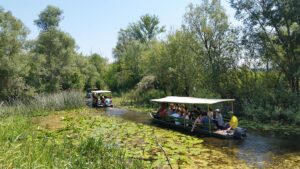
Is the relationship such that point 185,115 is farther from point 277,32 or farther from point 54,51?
point 54,51

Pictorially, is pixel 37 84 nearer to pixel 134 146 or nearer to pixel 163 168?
pixel 134 146

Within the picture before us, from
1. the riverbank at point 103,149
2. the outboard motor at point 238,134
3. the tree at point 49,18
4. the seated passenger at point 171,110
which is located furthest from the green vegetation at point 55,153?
the tree at point 49,18

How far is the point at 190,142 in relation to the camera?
1358 centimetres

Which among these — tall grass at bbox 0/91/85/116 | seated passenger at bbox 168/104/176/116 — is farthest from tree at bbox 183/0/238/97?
tall grass at bbox 0/91/85/116

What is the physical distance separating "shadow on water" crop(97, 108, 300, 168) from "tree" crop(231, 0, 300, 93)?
20.3 feet

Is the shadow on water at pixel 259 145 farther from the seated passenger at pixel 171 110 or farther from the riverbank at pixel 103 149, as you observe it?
the seated passenger at pixel 171 110

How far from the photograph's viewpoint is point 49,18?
3716 cm

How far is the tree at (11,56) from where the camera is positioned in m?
26.3

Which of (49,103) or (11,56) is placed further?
(11,56)

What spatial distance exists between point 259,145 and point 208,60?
1295cm

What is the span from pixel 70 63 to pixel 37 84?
532cm

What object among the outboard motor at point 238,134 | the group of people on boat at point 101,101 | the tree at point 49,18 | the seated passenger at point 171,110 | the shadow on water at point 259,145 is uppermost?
the tree at point 49,18

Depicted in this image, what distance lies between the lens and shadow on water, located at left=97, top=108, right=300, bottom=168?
37.8 feet

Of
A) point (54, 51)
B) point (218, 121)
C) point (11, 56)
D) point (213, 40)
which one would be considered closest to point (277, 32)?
point (213, 40)
